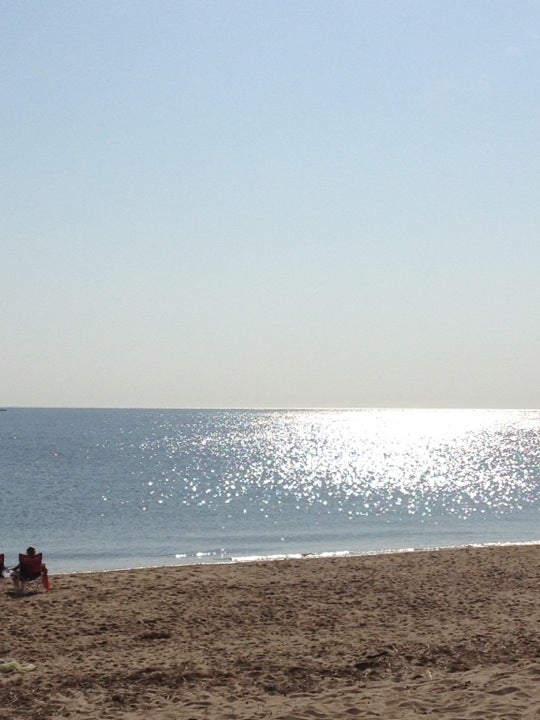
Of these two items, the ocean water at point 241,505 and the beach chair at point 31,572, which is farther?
the ocean water at point 241,505

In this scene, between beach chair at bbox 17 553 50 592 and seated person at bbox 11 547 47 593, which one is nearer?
seated person at bbox 11 547 47 593

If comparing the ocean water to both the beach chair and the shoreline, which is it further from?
the beach chair

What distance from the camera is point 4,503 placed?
4731 cm

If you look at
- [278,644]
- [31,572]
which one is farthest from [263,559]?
[278,644]

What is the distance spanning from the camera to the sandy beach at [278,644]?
10.0 m

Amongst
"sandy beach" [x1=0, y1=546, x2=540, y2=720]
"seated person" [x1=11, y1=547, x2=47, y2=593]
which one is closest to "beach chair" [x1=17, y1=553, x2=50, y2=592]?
"seated person" [x1=11, y1=547, x2=47, y2=593]

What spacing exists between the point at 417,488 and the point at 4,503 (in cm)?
3301

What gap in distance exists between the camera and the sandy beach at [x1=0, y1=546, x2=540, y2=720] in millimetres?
10047

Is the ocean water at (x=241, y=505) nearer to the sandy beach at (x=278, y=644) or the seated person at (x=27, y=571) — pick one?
the seated person at (x=27, y=571)

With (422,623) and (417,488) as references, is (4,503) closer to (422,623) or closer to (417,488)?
(417,488)

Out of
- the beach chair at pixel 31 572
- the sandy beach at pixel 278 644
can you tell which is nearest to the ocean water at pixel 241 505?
the beach chair at pixel 31 572

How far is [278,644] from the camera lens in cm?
1330

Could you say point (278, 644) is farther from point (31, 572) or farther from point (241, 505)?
point (241, 505)

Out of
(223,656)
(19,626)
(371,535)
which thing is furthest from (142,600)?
(371,535)
